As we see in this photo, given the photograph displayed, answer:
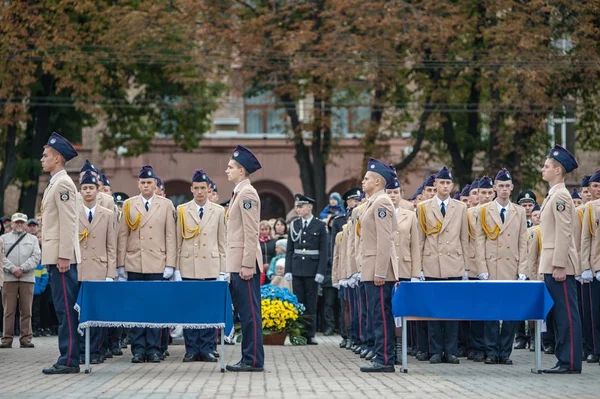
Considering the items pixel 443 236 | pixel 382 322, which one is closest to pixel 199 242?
pixel 443 236

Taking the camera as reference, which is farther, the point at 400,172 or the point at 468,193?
the point at 400,172

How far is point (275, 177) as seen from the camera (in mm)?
46594

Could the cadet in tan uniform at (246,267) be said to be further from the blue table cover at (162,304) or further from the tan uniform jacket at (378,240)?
the tan uniform jacket at (378,240)

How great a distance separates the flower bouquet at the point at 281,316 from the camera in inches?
774

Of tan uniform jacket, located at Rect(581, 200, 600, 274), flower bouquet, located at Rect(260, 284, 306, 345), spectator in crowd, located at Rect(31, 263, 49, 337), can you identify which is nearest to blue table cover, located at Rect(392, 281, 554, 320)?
tan uniform jacket, located at Rect(581, 200, 600, 274)

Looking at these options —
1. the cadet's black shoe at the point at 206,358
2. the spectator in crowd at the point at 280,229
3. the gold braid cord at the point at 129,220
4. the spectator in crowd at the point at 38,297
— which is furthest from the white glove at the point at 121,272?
the spectator in crowd at the point at 280,229

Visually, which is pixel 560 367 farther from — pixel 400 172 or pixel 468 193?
pixel 400 172

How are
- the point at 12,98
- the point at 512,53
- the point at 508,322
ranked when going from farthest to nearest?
the point at 12,98 → the point at 512,53 → the point at 508,322

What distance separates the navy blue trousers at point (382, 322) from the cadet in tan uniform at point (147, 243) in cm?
313

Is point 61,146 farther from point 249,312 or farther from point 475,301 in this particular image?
point 475,301

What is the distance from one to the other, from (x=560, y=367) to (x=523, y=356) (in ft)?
12.0

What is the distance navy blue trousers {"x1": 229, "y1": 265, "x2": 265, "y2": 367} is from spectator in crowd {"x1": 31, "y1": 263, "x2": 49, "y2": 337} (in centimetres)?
961

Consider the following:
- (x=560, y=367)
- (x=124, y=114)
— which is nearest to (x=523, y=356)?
(x=560, y=367)

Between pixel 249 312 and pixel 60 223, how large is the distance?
7.42 ft
